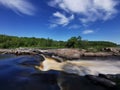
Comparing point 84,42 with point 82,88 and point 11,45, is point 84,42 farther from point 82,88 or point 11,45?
point 82,88

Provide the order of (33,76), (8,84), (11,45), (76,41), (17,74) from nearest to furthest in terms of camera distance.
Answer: (8,84)
(33,76)
(17,74)
(76,41)
(11,45)

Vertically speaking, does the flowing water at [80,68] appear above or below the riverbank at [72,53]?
below

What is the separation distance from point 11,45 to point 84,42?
48.7 meters

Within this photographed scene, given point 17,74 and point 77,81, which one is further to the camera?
point 17,74

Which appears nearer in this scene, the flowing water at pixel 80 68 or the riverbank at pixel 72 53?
the flowing water at pixel 80 68

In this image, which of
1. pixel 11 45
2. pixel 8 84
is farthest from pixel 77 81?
pixel 11 45

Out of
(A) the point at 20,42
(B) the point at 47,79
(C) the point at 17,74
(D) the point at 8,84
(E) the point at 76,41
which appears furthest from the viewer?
(A) the point at 20,42

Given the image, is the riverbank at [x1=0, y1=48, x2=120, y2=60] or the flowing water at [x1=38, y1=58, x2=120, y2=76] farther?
the riverbank at [x1=0, y1=48, x2=120, y2=60]

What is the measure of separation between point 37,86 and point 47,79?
263cm

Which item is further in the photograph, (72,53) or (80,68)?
(72,53)

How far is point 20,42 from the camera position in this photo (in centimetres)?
13838

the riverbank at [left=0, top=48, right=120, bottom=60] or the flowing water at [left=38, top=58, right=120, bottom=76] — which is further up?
the riverbank at [left=0, top=48, right=120, bottom=60]

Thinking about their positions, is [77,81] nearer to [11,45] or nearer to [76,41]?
[76,41]

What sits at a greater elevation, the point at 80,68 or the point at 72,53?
the point at 72,53
